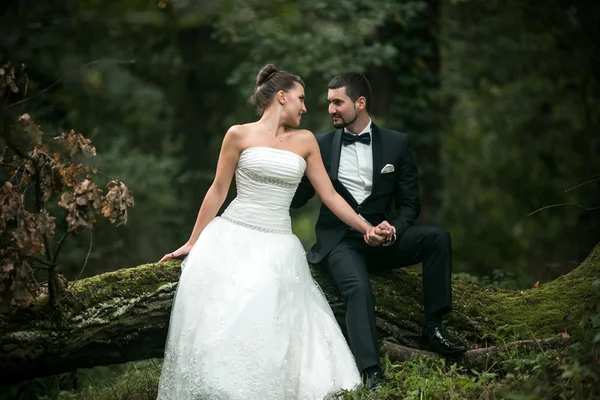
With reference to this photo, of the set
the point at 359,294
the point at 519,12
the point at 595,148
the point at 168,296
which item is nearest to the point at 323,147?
the point at 359,294

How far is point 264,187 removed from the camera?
565cm

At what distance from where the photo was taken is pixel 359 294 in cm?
538

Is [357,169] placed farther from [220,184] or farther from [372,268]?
[220,184]

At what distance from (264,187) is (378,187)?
96 cm

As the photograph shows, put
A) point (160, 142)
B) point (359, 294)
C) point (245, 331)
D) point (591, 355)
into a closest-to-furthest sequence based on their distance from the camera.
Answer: point (591, 355), point (245, 331), point (359, 294), point (160, 142)

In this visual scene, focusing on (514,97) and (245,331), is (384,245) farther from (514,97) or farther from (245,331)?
(514,97)

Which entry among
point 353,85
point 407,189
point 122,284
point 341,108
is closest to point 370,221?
point 407,189

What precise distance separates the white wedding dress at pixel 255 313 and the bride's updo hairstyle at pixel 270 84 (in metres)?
0.44

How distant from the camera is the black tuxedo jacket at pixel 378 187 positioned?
5.96 m

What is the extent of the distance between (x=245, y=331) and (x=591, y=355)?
7.12ft

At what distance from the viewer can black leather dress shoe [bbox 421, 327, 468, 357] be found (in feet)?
18.0

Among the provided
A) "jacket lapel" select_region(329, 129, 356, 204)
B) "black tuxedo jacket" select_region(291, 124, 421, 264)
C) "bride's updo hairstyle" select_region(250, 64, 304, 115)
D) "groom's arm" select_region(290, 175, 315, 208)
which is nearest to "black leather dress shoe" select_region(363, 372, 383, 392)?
"black tuxedo jacket" select_region(291, 124, 421, 264)

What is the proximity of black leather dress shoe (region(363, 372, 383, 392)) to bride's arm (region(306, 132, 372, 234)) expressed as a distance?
3.78 ft

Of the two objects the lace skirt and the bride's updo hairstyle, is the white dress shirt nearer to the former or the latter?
the bride's updo hairstyle
